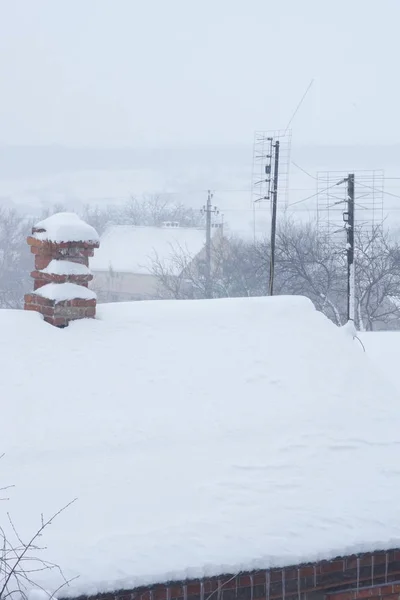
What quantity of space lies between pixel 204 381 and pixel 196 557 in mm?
1827

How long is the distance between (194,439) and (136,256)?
38178mm

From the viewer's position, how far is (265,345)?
6.48 meters

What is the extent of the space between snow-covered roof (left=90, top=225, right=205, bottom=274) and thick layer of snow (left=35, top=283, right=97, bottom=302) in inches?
1348

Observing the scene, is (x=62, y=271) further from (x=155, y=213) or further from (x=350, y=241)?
(x=155, y=213)

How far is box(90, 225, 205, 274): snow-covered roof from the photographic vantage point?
42.0 metres

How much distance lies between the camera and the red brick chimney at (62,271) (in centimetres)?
624

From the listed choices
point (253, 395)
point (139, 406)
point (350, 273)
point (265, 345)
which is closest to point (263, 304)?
point (265, 345)

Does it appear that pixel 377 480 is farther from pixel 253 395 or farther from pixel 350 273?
pixel 350 273

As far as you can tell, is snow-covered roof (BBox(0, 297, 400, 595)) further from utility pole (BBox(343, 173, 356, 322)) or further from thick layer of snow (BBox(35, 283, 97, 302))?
utility pole (BBox(343, 173, 356, 322))

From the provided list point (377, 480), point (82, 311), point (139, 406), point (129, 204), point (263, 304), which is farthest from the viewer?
point (129, 204)

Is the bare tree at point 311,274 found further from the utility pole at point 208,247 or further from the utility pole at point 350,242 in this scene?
the utility pole at point 350,242

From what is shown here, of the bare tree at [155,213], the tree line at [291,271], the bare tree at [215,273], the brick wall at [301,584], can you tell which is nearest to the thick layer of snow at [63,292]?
the brick wall at [301,584]

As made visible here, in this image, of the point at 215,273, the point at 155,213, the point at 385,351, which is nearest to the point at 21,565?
the point at 385,351

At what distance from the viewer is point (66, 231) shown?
638 cm
